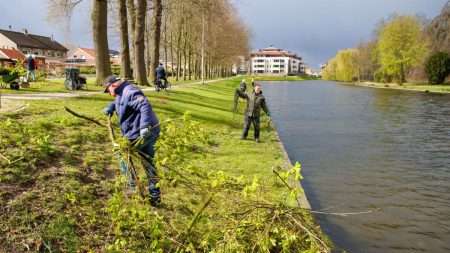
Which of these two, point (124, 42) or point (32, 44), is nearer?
point (124, 42)

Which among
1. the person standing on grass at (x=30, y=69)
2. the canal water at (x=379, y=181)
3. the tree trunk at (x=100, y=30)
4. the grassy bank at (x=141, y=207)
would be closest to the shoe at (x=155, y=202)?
the grassy bank at (x=141, y=207)

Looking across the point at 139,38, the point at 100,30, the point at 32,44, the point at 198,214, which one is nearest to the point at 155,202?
the point at 198,214

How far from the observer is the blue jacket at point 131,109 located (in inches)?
253

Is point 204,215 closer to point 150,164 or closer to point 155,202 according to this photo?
point 150,164

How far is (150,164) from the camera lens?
16.9 ft

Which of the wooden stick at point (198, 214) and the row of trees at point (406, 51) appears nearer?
the wooden stick at point (198, 214)

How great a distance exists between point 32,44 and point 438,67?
269ft

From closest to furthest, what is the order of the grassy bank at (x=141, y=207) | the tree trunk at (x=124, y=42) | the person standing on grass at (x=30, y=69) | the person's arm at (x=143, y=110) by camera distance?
the grassy bank at (x=141, y=207) → the person's arm at (x=143, y=110) → the person standing on grass at (x=30, y=69) → the tree trunk at (x=124, y=42)

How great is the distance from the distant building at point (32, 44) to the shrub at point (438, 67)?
230 ft

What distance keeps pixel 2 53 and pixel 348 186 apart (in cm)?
7044

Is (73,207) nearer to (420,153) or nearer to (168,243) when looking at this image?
(168,243)

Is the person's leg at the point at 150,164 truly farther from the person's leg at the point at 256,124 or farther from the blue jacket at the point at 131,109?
the person's leg at the point at 256,124

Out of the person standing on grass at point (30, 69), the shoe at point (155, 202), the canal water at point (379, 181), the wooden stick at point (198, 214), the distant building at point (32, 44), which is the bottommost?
the canal water at point (379, 181)

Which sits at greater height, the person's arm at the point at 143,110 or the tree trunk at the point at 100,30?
the tree trunk at the point at 100,30
